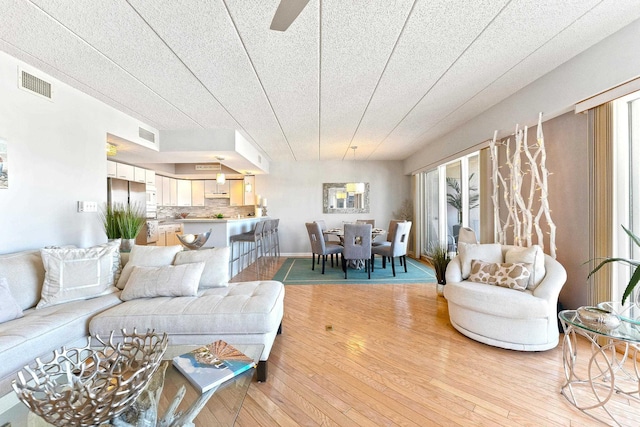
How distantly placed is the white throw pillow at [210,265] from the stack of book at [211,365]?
3.42 ft

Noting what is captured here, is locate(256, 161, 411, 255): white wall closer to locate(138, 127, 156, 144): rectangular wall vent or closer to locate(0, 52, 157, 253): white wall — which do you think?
locate(138, 127, 156, 144): rectangular wall vent

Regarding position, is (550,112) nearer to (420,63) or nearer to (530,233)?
(530,233)

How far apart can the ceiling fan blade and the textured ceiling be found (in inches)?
20.9

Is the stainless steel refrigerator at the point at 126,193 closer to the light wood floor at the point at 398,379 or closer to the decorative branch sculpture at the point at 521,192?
the light wood floor at the point at 398,379

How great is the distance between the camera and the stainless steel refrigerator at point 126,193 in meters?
4.64

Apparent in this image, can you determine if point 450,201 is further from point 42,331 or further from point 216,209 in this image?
point 216,209

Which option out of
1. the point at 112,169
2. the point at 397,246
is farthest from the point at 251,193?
the point at 397,246

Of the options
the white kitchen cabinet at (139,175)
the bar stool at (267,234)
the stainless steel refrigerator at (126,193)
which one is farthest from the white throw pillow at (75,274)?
the white kitchen cabinet at (139,175)

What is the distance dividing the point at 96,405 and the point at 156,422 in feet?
0.88

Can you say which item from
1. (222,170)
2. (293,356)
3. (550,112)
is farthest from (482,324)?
(222,170)

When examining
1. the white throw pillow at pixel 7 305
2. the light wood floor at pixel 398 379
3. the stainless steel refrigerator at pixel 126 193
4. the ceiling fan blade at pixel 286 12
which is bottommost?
the light wood floor at pixel 398 379

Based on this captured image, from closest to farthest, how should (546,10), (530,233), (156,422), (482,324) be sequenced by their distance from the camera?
(156,422) < (546,10) < (482,324) < (530,233)

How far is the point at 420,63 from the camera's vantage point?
232 centimetres

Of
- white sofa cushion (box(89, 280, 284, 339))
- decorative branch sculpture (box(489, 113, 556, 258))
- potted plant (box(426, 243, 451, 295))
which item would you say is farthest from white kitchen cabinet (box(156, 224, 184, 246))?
decorative branch sculpture (box(489, 113, 556, 258))
